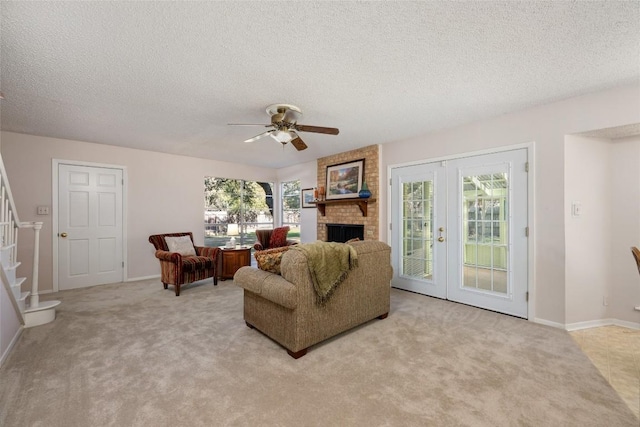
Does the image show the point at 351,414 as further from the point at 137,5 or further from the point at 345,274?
the point at 137,5

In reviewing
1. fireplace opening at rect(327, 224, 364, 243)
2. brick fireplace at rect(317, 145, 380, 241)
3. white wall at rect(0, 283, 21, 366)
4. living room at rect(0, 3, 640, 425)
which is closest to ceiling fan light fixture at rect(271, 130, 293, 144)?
living room at rect(0, 3, 640, 425)

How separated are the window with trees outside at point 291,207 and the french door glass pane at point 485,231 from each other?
13.0ft

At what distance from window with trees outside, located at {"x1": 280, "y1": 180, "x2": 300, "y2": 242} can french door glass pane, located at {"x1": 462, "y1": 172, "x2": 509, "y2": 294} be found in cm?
395

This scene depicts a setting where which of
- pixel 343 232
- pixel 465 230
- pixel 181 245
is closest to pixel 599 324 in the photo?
pixel 465 230

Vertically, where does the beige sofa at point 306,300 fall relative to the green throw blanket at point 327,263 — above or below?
below

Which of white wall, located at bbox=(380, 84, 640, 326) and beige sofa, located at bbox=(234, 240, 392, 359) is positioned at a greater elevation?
white wall, located at bbox=(380, 84, 640, 326)

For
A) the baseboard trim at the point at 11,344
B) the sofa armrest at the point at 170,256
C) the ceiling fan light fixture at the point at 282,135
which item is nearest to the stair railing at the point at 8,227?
the baseboard trim at the point at 11,344

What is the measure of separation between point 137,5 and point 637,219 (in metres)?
4.86

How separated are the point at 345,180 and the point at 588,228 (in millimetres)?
3418

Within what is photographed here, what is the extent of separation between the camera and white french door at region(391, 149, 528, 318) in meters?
3.25

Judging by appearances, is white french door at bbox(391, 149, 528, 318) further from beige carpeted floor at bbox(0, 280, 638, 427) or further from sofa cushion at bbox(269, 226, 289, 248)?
sofa cushion at bbox(269, 226, 289, 248)

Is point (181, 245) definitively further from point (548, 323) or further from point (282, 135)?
point (548, 323)

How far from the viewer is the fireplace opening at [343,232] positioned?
5.05 m

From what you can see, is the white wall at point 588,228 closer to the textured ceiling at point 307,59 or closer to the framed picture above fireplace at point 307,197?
the textured ceiling at point 307,59
